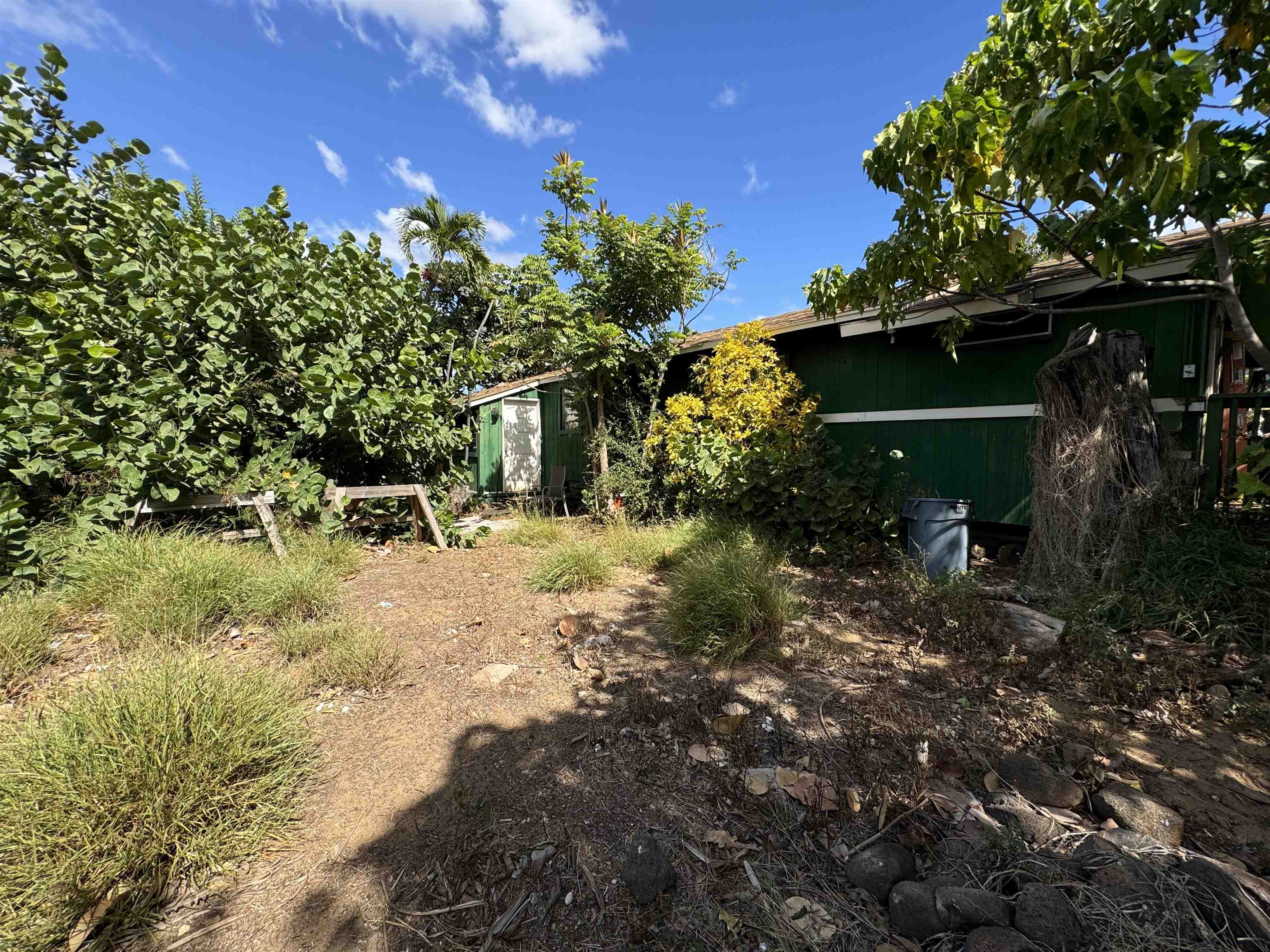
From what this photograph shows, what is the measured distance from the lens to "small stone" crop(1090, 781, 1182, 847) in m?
1.79

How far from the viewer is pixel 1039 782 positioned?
206 cm

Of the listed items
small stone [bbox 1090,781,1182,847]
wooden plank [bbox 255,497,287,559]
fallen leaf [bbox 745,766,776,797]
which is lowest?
fallen leaf [bbox 745,766,776,797]

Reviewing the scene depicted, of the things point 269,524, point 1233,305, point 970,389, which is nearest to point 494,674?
point 269,524

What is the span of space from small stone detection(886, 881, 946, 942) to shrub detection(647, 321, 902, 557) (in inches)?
160

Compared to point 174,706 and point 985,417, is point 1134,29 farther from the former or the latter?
point 174,706

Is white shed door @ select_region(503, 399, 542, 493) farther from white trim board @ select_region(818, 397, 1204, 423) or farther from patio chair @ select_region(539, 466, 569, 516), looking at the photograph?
white trim board @ select_region(818, 397, 1204, 423)

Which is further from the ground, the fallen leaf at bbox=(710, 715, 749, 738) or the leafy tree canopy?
the leafy tree canopy

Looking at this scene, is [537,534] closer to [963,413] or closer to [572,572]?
[572,572]

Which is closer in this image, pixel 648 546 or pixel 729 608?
pixel 729 608

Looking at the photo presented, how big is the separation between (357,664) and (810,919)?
259 cm

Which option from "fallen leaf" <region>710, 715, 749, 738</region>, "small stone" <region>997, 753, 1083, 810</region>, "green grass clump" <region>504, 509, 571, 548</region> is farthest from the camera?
"green grass clump" <region>504, 509, 571, 548</region>

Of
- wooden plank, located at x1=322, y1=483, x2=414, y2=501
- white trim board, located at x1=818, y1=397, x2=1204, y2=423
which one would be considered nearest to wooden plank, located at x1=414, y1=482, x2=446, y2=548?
wooden plank, located at x1=322, y1=483, x2=414, y2=501

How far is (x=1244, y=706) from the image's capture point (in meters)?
2.56

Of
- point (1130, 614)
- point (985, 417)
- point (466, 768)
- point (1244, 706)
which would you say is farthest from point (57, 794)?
point (985, 417)
